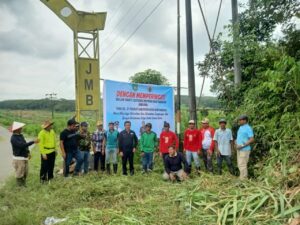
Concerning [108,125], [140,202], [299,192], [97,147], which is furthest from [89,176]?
[299,192]

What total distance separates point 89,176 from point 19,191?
5.33 feet

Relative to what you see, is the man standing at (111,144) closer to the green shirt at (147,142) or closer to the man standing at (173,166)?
the green shirt at (147,142)

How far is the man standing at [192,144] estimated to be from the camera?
410 inches

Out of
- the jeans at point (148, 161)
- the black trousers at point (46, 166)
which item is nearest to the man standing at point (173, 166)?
the jeans at point (148, 161)

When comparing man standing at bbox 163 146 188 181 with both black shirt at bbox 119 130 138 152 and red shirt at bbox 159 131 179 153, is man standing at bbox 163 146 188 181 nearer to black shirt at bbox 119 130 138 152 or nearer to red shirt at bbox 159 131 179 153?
red shirt at bbox 159 131 179 153

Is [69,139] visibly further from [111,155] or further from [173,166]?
[173,166]

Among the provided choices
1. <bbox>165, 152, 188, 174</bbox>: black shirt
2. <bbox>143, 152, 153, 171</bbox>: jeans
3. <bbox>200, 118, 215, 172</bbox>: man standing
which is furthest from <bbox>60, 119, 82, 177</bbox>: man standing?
<bbox>200, 118, 215, 172</bbox>: man standing

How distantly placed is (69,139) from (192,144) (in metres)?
3.10

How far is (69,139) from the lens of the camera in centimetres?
1004

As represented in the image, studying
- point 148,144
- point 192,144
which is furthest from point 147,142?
point 192,144

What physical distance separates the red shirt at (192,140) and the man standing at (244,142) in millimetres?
1674

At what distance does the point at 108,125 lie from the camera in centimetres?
1113

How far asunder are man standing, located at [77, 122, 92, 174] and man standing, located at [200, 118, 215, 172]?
294 cm

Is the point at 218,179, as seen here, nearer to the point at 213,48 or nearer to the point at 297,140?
the point at 297,140
